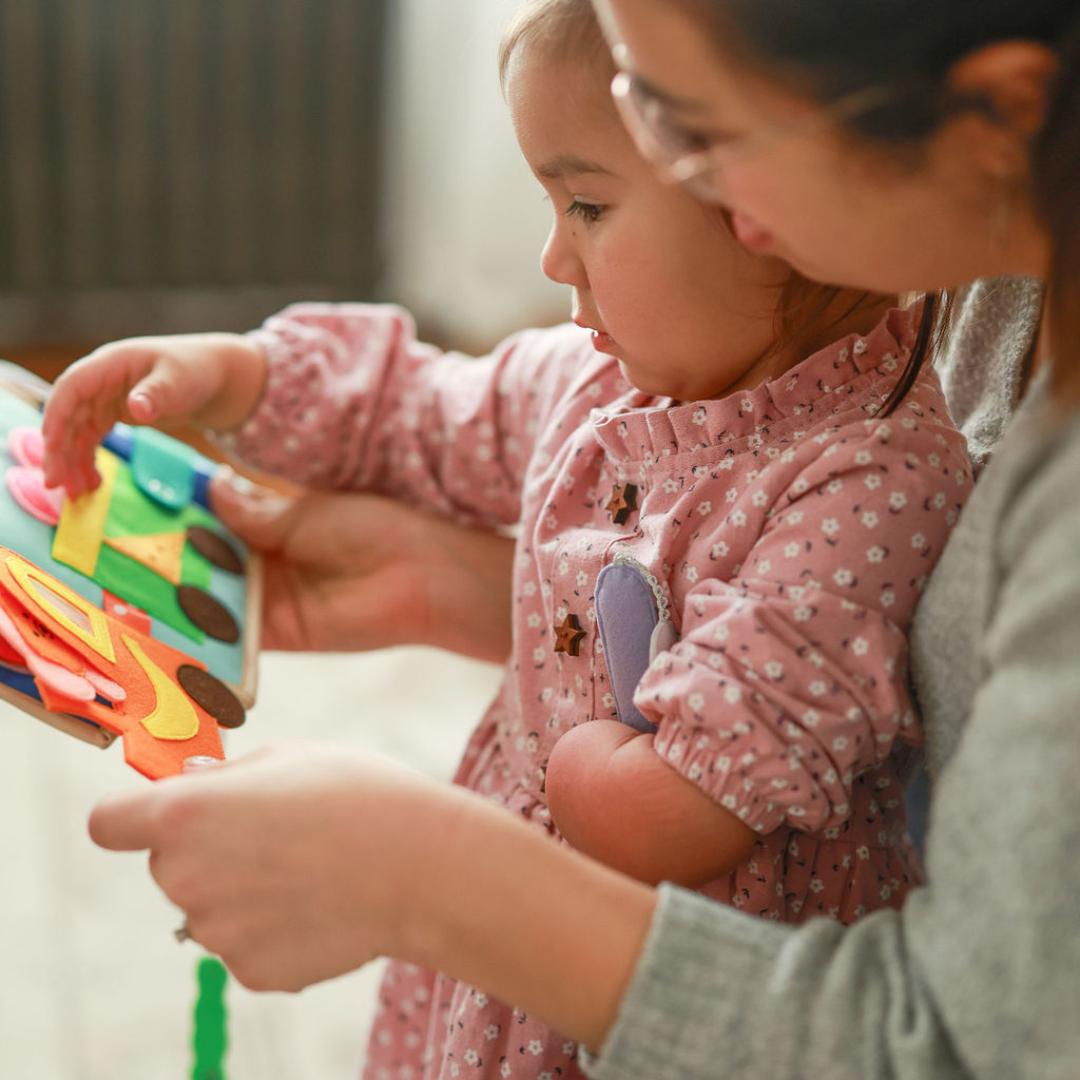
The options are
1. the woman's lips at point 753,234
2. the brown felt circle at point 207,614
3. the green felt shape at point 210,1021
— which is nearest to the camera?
the woman's lips at point 753,234

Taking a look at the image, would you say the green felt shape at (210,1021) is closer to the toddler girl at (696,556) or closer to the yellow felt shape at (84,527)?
the toddler girl at (696,556)

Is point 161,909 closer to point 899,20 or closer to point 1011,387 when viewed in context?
point 1011,387

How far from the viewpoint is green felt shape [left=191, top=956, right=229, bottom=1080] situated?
831 mm

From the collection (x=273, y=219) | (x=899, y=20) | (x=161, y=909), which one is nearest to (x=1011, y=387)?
(x=899, y=20)

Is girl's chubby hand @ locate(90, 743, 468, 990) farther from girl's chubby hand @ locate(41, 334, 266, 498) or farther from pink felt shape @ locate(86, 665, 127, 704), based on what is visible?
girl's chubby hand @ locate(41, 334, 266, 498)

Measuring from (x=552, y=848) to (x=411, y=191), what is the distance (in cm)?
205

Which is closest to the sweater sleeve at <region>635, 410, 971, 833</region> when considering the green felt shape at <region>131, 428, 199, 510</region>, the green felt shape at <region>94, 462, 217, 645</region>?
the green felt shape at <region>94, 462, 217, 645</region>

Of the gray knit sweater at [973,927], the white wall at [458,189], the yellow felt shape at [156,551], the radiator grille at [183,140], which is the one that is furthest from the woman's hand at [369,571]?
the radiator grille at [183,140]

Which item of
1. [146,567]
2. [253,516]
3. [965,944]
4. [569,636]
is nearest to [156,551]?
[146,567]

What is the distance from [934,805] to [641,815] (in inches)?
5.0

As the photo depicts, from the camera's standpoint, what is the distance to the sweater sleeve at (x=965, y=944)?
0.39 m

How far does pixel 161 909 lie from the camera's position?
1163 mm

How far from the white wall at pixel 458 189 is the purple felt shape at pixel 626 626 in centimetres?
145

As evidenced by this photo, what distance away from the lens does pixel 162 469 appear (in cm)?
85
